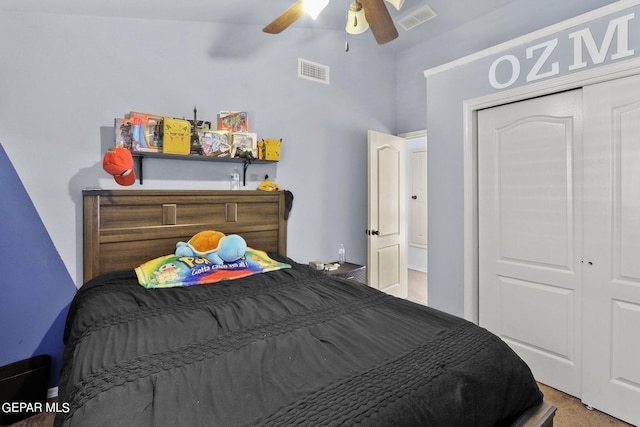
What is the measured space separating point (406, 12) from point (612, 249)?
9.00 feet

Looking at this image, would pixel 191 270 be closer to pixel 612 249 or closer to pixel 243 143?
pixel 243 143

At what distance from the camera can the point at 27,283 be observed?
80.8 inches

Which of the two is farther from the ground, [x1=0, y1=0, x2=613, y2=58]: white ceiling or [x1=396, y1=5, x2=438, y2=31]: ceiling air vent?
[x1=396, y1=5, x2=438, y2=31]: ceiling air vent

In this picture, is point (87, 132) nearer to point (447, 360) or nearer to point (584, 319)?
point (447, 360)

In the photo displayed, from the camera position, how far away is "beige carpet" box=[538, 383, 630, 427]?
6.34 ft

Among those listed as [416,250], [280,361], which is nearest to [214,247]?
[280,361]

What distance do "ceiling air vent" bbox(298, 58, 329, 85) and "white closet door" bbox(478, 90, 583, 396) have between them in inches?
62.8

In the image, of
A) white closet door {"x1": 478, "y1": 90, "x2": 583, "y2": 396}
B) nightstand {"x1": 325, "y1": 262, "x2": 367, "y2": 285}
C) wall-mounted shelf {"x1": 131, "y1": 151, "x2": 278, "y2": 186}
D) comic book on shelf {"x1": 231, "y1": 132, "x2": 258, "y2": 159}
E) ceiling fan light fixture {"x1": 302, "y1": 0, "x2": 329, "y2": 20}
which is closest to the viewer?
ceiling fan light fixture {"x1": 302, "y1": 0, "x2": 329, "y2": 20}

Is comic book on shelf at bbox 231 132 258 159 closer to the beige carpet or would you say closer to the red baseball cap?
the red baseball cap

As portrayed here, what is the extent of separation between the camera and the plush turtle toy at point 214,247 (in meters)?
2.19

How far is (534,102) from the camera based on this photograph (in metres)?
2.35

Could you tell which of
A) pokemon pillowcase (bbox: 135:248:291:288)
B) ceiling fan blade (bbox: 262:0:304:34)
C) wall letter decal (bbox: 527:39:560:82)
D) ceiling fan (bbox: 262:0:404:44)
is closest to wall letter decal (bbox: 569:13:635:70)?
wall letter decal (bbox: 527:39:560:82)

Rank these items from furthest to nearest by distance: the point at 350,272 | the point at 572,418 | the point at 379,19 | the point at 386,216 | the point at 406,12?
the point at 386,216
the point at 406,12
the point at 350,272
the point at 572,418
the point at 379,19

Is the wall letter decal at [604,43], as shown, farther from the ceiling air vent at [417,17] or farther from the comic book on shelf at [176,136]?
the comic book on shelf at [176,136]
